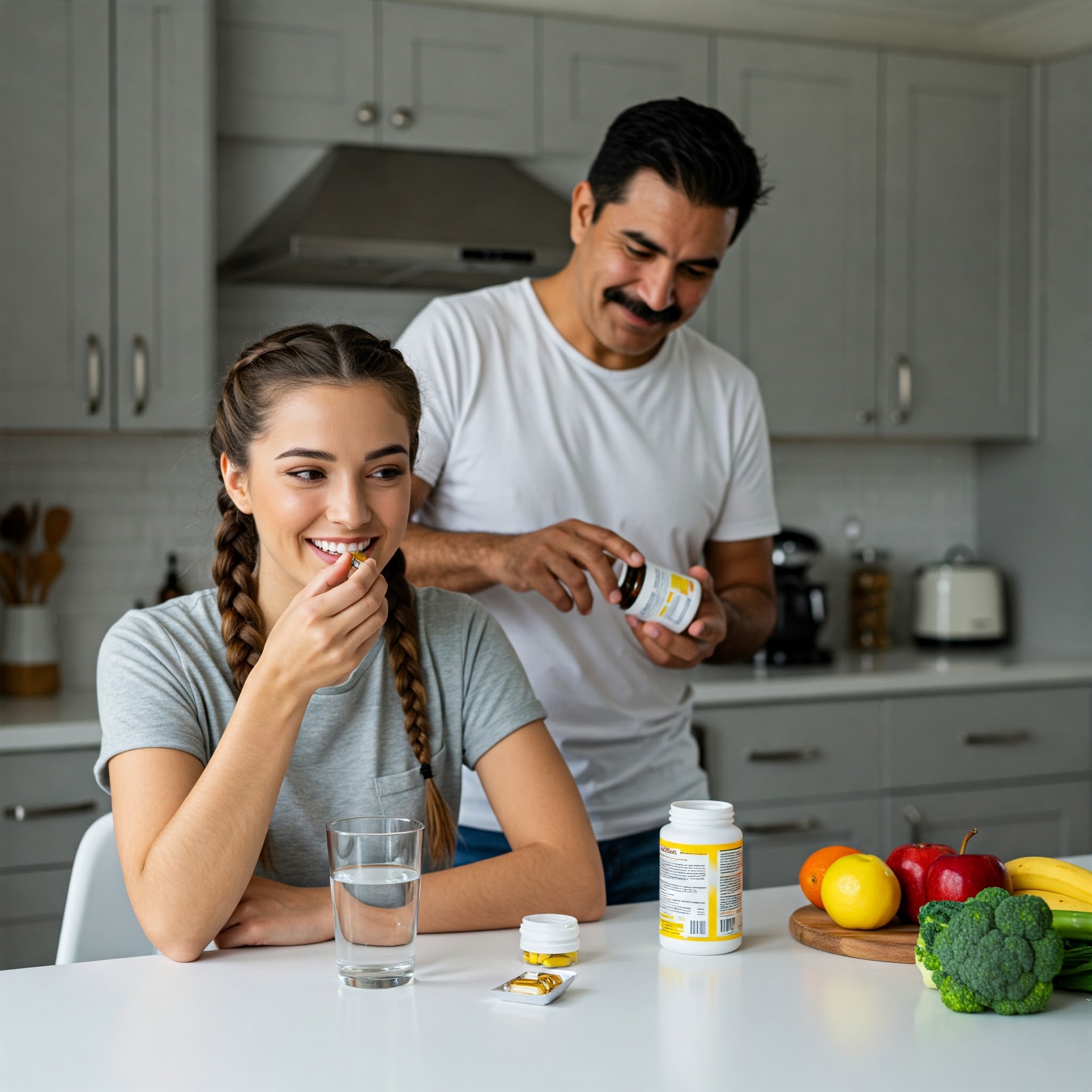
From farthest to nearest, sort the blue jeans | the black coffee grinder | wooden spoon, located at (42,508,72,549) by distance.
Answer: the black coffee grinder
wooden spoon, located at (42,508,72,549)
the blue jeans

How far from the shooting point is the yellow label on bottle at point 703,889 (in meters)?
1.27

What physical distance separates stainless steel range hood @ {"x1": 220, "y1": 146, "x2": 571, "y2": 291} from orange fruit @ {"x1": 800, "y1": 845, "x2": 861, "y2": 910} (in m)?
2.06

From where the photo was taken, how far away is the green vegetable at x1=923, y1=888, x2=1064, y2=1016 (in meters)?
1.13

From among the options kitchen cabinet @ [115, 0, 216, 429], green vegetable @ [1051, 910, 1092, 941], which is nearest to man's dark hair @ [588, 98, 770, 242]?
green vegetable @ [1051, 910, 1092, 941]

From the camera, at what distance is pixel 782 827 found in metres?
3.26

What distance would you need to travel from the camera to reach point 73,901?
150 cm

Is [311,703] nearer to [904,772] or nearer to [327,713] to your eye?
[327,713]

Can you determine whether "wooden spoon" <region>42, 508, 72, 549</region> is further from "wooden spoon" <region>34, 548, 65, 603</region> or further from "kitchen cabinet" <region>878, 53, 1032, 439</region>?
"kitchen cabinet" <region>878, 53, 1032, 439</region>

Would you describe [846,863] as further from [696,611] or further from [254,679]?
[254,679]

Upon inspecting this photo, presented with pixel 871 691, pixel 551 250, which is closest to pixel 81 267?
pixel 551 250

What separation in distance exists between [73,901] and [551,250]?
214 cm

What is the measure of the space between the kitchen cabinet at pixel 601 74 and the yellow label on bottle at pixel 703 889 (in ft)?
8.23

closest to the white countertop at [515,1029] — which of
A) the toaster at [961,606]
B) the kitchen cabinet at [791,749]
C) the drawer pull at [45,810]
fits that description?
the drawer pull at [45,810]

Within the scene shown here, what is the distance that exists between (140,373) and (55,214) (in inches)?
15.2
